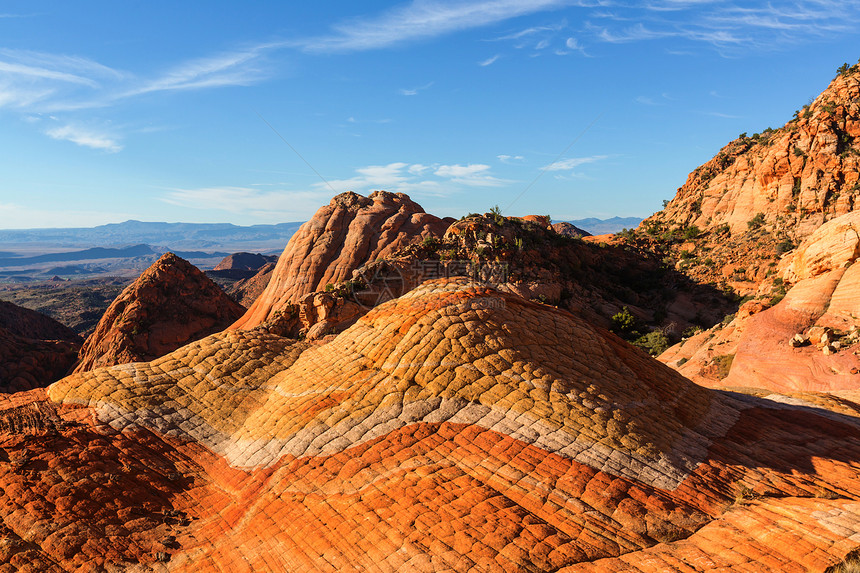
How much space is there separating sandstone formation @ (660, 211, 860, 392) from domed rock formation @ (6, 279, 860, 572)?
22.9ft

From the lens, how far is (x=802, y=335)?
61.7 ft

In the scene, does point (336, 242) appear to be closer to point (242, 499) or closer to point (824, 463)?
point (242, 499)

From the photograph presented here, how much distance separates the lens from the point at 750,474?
25.2 ft

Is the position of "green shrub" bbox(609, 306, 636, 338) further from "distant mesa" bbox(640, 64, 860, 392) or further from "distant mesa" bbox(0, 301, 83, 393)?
"distant mesa" bbox(0, 301, 83, 393)

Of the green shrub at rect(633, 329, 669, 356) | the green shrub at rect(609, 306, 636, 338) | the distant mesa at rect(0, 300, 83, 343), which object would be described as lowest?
the distant mesa at rect(0, 300, 83, 343)

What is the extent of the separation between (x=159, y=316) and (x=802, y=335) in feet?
120

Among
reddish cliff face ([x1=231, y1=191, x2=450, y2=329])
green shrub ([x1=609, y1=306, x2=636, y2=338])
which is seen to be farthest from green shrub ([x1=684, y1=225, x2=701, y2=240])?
reddish cliff face ([x1=231, y1=191, x2=450, y2=329])

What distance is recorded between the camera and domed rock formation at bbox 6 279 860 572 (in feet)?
19.8

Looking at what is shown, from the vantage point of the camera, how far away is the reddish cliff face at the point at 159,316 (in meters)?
31.9

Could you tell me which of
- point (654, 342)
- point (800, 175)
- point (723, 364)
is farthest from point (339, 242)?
point (800, 175)

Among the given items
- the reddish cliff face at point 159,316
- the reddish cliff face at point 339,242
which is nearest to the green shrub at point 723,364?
the reddish cliff face at point 339,242

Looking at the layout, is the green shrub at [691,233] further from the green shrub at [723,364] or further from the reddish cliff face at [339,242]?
the green shrub at [723,364]

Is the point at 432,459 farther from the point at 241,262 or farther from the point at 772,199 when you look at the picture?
the point at 241,262

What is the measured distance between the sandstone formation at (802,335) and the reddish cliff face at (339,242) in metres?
17.4
